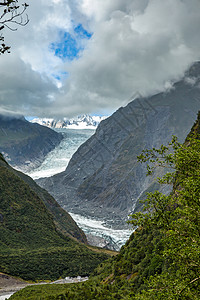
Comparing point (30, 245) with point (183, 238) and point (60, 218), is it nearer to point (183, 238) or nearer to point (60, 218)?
point (60, 218)

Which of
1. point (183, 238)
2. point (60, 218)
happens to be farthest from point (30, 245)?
point (183, 238)

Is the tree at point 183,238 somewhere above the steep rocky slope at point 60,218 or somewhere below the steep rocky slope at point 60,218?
above

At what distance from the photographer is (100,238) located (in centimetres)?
15850

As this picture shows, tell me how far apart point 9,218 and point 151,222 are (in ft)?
259

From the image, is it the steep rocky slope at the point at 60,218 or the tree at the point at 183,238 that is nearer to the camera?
the tree at the point at 183,238

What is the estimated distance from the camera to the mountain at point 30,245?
59281mm

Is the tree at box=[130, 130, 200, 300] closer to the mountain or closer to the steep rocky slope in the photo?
the mountain

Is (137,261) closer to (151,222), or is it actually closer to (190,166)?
(151,222)

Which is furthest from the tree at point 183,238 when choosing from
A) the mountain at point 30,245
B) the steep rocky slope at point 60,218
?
the steep rocky slope at point 60,218

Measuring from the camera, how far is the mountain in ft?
194

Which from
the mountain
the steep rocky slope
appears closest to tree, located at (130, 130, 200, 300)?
the mountain

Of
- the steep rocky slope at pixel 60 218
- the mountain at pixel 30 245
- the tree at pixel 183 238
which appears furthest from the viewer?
the steep rocky slope at pixel 60 218

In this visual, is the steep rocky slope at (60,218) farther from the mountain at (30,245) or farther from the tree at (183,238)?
the tree at (183,238)

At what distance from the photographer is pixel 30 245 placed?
245 feet
